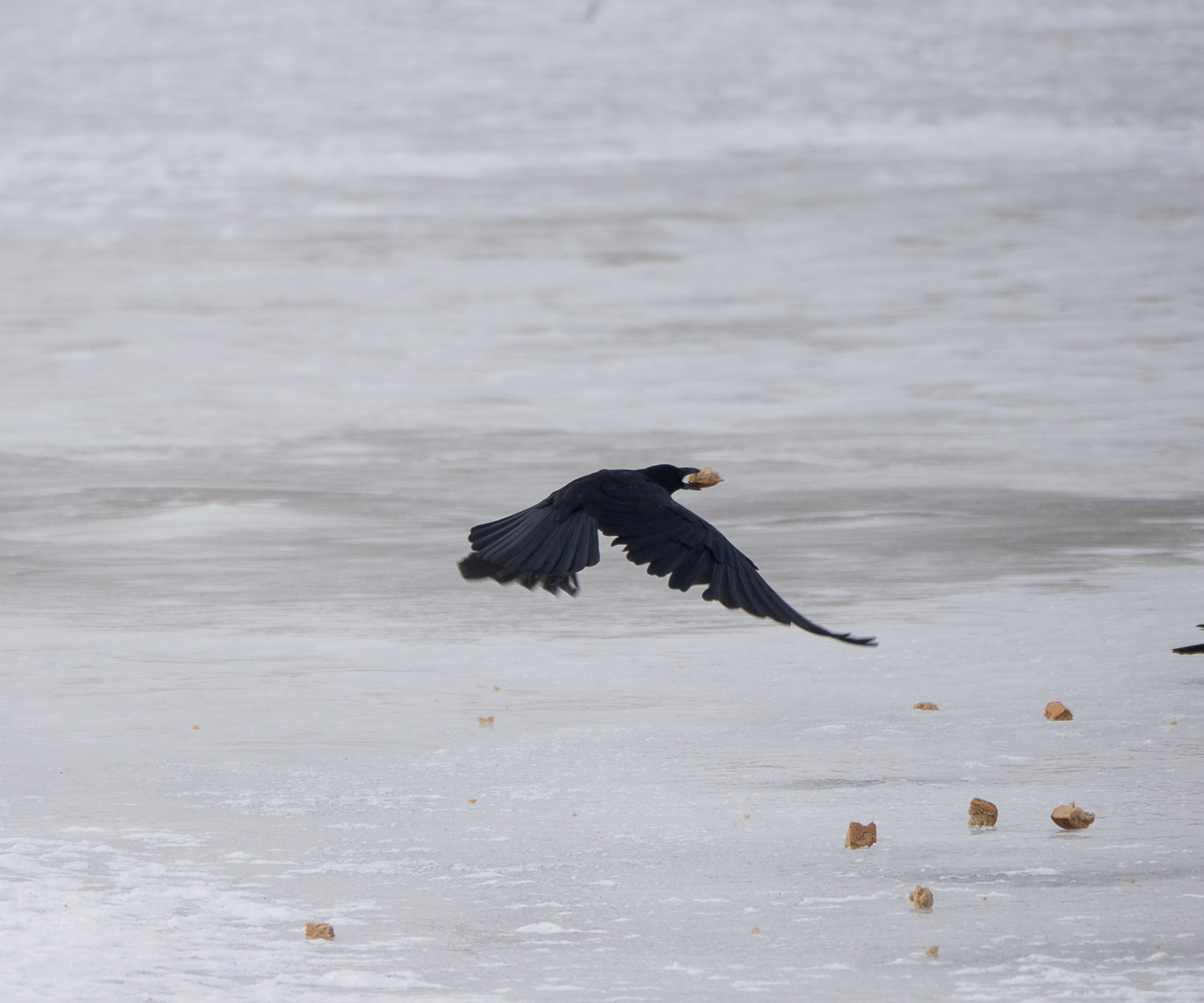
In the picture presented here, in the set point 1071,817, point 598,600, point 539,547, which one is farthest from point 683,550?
point 598,600

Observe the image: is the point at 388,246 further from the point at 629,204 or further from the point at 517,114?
the point at 517,114

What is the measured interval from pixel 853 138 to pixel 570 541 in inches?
694

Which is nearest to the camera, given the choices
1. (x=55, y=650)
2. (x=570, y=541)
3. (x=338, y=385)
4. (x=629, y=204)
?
(x=570, y=541)

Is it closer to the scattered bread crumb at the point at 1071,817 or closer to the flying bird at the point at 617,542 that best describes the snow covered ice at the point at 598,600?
the scattered bread crumb at the point at 1071,817

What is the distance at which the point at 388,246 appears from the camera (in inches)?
579

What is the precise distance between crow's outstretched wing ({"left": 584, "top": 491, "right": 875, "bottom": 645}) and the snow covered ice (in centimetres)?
40

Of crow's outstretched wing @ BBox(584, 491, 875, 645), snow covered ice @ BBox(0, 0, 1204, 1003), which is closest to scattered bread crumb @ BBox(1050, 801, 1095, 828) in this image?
snow covered ice @ BBox(0, 0, 1204, 1003)

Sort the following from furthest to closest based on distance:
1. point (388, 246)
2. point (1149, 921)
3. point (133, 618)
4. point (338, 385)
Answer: point (388, 246) → point (338, 385) → point (133, 618) → point (1149, 921)

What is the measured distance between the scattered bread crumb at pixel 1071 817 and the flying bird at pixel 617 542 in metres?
0.60

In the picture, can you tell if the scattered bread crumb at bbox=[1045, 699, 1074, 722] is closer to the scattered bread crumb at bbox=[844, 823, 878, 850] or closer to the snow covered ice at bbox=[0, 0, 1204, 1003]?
the snow covered ice at bbox=[0, 0, 1204, 1003]

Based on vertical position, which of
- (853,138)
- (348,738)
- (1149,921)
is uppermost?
(853,138)

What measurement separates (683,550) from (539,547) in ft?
1.25

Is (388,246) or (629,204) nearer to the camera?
(388,246)

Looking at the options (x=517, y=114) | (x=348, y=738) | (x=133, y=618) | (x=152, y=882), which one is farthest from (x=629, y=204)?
(x=152, y=882)
